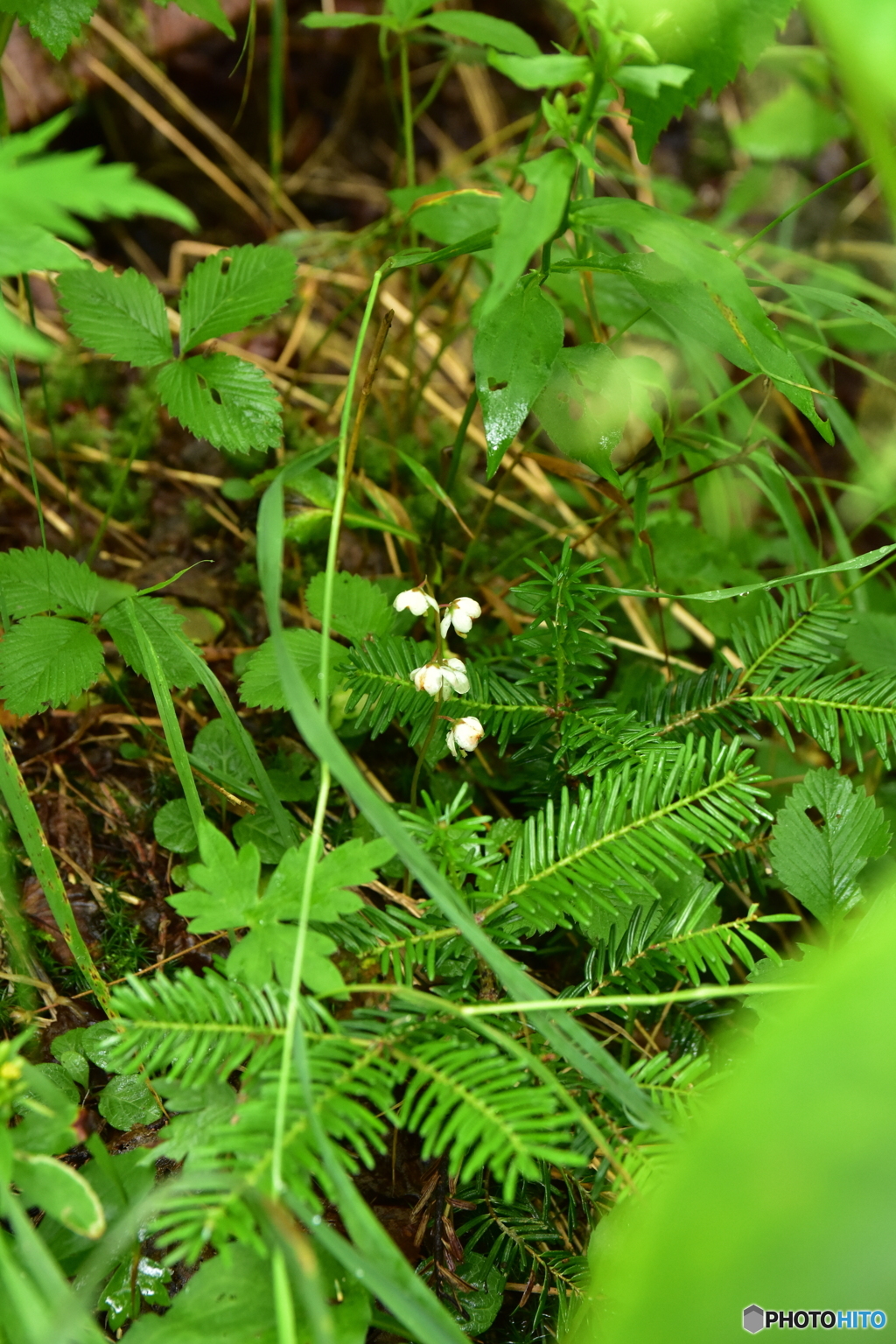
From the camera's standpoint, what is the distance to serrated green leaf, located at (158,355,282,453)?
1.65 m

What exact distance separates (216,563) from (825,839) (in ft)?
4.78

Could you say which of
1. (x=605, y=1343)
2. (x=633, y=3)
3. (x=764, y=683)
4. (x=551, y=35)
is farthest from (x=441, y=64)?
(x=605, y=1343)

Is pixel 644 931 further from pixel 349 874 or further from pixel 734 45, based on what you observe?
pixel 734 45

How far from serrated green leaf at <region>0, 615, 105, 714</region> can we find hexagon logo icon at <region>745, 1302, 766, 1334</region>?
1.25 meters

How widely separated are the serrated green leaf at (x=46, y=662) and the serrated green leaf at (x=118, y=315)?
0.52 meters

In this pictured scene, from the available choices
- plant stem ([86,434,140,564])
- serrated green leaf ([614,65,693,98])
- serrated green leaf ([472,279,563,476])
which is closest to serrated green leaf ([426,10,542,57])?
serrated green leaf ([472,279,563,476])

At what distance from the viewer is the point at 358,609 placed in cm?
163

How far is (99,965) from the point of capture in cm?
154

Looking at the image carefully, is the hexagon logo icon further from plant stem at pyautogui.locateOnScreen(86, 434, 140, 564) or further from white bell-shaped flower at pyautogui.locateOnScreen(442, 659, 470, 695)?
plant stem at pyautogui.locateOnScreen(86, 434, 140, 564)

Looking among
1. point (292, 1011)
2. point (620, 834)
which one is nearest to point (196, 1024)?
point (292, 1011)

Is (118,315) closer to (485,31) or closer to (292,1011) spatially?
(485,31)

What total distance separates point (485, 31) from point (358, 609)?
3.98 ft

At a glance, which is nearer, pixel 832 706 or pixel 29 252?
pixel 29 252
